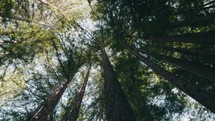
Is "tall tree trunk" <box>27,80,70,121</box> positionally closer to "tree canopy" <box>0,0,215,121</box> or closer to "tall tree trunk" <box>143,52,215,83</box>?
"tree canopy" <box>0,0,215,121</box>

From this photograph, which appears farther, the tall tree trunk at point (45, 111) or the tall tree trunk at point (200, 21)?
the tall tree trunk at point (45, 111)

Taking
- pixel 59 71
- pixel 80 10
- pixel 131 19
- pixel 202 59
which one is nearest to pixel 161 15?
pixel 131 19

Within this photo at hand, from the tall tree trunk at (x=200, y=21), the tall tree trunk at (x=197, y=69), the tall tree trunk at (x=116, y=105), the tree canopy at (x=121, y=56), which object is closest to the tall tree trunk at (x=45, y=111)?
the tree canopy at (x=121, y=56)

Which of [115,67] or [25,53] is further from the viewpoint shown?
[115,67]

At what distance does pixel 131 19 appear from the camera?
10.5 m

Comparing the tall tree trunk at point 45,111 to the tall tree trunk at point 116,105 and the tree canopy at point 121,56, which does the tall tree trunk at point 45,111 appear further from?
the tall tree trunk at point 116,105

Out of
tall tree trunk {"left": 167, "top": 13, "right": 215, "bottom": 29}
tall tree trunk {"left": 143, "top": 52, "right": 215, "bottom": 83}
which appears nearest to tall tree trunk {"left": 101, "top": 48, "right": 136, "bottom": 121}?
tall tree trunk {"left": 143, "top": 52, "right": 215, "bottom": 83}

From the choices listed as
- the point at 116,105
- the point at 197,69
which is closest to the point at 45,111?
the point at 116,105

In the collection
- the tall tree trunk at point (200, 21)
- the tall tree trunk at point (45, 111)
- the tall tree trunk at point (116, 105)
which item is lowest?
the tall tree trunk at point (116, 105)

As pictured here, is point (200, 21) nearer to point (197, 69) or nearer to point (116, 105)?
point (197, 69)

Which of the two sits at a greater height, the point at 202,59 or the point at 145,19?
the point at 145,19

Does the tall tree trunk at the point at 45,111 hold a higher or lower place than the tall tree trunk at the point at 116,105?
higher

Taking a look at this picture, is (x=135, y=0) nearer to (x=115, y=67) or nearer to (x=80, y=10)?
(x=115, y=67)

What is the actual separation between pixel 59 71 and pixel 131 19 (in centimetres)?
517
